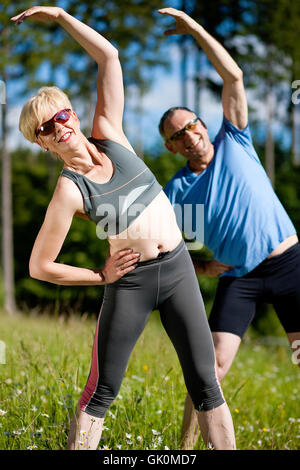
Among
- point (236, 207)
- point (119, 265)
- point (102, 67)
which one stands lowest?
point (119, 265)

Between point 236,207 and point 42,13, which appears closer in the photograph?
point 42,13

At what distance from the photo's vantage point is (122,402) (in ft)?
10.5

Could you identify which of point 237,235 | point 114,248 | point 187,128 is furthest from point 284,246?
point 114,248

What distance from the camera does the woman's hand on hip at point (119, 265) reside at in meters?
2.21

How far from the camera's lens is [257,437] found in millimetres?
3455

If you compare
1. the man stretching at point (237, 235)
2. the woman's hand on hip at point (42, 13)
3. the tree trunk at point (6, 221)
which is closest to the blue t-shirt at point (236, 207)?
the man stretching at point (237, 235)

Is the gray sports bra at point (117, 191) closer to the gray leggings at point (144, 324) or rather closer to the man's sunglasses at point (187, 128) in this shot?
the gray leggings at point (144, 324)

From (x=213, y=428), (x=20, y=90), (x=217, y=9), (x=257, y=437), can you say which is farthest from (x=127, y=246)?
(x=217, y=9)

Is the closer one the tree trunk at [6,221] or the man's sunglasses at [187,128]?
the man's sunglasses at [187,128]

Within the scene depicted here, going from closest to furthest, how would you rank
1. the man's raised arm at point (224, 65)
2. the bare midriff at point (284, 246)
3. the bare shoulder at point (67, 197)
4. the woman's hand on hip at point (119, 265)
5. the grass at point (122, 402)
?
the bare shoulder at point (67, 197) < the woman's hand on hip at point (119, 265) < the man's raised arm at point (224, 65) < the grass at point (122, 402) < the bare midriff at point (284, 246)

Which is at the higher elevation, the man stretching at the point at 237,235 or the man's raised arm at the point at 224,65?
the man's raised arm at the point at 224,65

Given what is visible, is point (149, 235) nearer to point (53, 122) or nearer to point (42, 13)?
point (53, 122)

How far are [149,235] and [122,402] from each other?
1418 millimetres

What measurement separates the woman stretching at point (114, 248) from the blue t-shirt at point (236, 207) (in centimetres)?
58
